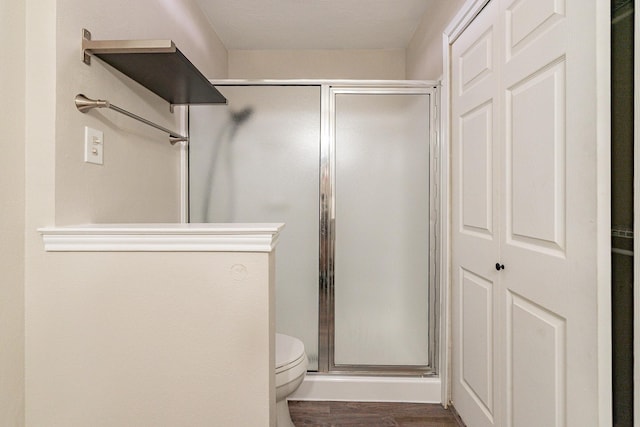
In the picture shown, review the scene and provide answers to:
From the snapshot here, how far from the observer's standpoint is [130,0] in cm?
147

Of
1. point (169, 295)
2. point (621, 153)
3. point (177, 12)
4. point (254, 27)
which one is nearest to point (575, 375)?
point (621, 153)

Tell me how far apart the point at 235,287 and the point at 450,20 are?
181 centimetres

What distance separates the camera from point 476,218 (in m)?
1.58

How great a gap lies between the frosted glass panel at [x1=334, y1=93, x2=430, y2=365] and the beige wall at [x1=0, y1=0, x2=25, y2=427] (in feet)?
4.66

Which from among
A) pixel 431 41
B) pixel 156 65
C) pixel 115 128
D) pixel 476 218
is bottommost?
pixel 476 218

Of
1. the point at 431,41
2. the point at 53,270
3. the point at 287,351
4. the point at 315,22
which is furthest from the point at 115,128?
the point at 431,41

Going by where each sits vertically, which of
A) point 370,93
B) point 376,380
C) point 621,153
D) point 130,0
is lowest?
point 376,380

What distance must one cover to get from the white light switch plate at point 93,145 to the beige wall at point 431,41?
5.60 feet

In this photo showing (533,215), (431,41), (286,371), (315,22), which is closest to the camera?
(533,215)

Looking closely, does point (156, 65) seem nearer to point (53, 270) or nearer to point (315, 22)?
point (53, 270)

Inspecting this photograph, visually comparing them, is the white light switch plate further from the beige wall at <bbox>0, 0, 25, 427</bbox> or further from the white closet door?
the white closet door

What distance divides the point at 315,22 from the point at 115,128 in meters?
1.77

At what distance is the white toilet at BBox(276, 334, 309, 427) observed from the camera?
58.1 inches

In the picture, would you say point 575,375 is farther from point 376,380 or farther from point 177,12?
point 177,12
